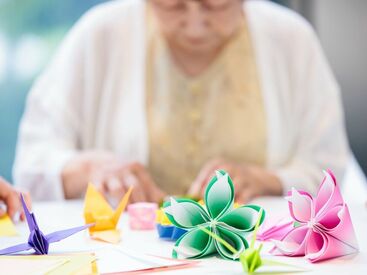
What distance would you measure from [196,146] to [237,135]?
0.10 m

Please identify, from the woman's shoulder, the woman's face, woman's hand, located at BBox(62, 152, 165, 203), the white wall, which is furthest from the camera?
the white wall

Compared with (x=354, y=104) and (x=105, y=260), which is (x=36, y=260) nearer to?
(x=105, y=260)

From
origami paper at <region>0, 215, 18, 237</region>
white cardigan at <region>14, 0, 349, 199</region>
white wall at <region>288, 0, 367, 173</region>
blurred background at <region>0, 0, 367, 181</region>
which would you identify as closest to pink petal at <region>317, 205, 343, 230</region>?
origami paper at <region>0, 215, 18, 237</region>

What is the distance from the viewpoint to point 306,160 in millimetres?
1702

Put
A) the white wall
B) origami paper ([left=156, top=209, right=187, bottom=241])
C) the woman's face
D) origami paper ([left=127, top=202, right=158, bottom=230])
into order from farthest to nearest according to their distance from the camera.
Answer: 1. the white wall
2. the woman's face
3. origami paper ([left=127, top=202, right=158, bottom=230])
4. origami paper ([left=156, top=209, right=187, bottom=241])

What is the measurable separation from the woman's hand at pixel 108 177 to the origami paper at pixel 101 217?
0.31 m

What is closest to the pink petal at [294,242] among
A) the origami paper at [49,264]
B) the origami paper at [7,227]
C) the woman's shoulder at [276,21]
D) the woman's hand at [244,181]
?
the origami paper at [49,264]

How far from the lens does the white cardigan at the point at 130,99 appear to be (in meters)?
1.69

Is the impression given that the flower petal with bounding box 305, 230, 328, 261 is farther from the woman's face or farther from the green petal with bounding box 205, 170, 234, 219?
the woman's face

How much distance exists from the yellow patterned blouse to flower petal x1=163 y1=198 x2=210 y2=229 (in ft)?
2.78

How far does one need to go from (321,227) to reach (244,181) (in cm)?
64

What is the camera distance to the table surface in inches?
29.8

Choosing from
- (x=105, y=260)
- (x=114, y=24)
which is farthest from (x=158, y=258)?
(x=114, y=24)

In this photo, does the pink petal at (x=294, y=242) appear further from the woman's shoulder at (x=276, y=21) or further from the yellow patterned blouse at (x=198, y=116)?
the woman's shoulder at (x=276, y=21)
